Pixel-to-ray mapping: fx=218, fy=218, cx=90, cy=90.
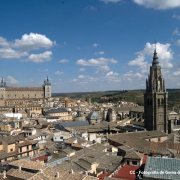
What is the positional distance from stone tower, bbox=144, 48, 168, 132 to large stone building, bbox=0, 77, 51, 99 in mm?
99463

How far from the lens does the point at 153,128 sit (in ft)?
143

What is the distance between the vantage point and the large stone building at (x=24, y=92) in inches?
4961

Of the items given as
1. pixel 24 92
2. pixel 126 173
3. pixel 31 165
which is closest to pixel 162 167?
pixel 126 173

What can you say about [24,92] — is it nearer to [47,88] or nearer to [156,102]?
[47,88]

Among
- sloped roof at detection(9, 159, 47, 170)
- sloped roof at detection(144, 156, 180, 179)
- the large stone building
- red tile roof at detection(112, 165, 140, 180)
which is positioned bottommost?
red tile roof at detection(112, 165, 140, 180)

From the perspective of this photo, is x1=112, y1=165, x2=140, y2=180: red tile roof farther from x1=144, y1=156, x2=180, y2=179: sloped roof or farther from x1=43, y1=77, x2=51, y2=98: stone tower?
x1=43, y1=77, x2=51, y2=98: stone tower

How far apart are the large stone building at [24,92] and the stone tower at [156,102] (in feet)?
326

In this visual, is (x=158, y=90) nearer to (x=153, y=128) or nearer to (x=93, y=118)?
(x=153, y=128)

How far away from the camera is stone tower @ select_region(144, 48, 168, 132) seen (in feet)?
143

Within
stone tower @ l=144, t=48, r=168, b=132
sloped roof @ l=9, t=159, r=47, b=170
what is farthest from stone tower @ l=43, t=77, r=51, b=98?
sloped roof @ l=9, t=159, r=47, b=170

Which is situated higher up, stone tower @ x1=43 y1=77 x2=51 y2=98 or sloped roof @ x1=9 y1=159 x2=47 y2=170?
stone tower @ x1=43 y1=77 x2=51 y2=98

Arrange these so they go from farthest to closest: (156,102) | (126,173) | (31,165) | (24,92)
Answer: (24,92), (156,102), (126,173), (31,165)

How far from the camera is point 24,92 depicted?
13062 cm

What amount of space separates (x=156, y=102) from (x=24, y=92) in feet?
334
